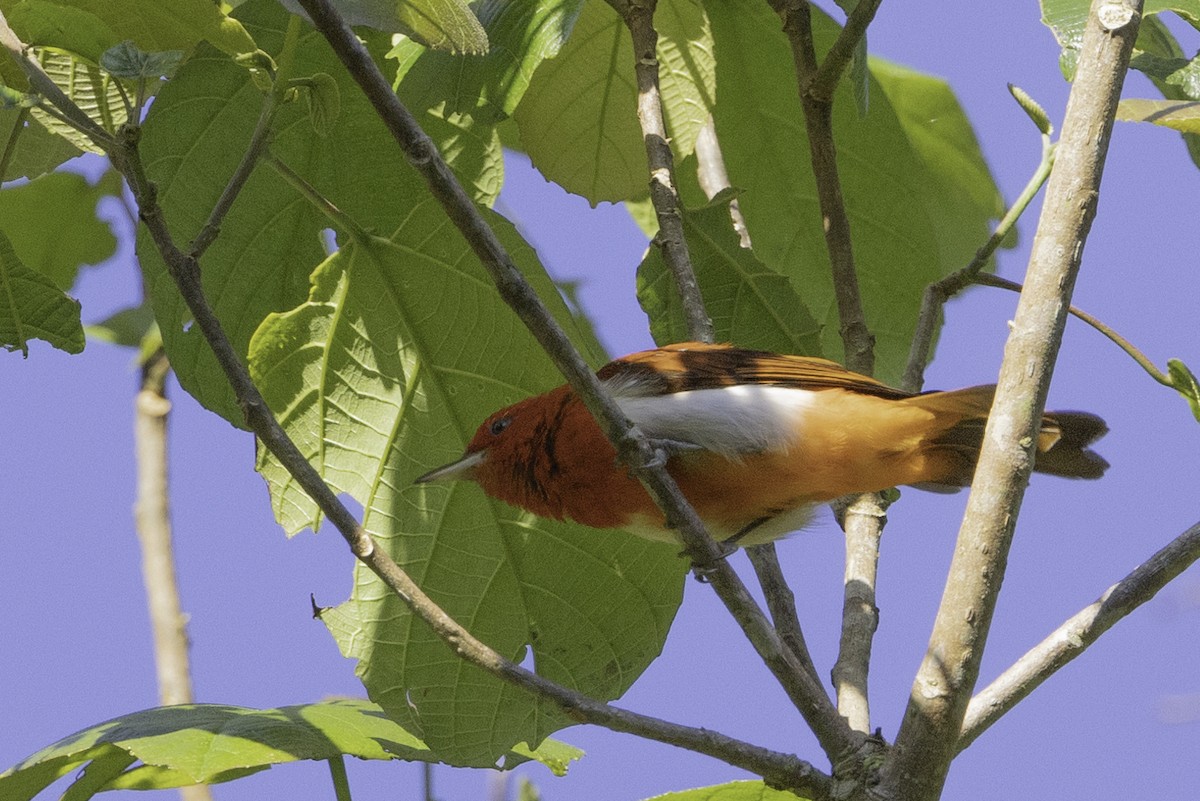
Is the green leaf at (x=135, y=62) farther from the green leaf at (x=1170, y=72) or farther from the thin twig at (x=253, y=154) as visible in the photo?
the green leaf at (x=1170, y=72)

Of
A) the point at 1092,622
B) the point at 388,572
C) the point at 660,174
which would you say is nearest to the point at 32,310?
the point at 388,572

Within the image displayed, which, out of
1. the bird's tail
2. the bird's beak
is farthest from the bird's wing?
the bird's beak

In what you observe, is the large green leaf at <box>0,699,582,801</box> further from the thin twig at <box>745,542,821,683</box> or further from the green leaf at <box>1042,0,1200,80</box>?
the green leaf at <box>1042,0,1200,80</box>

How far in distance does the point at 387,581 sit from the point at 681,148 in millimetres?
1718

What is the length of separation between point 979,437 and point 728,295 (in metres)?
0.69

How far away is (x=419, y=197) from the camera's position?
2854 millimetres

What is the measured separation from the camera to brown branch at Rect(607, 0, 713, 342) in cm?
289

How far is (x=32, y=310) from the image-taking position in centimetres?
246

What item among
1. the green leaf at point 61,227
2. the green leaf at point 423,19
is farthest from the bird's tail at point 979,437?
the green leaf at point 61,227

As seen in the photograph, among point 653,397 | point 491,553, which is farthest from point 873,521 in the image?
point 491,553

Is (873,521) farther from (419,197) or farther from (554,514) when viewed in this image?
(419,197)

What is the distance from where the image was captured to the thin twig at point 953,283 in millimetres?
2523

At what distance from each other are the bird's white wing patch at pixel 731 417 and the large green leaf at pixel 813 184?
0.50 meters

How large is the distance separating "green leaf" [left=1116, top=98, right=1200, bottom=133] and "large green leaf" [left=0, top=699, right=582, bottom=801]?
5.84 feet
